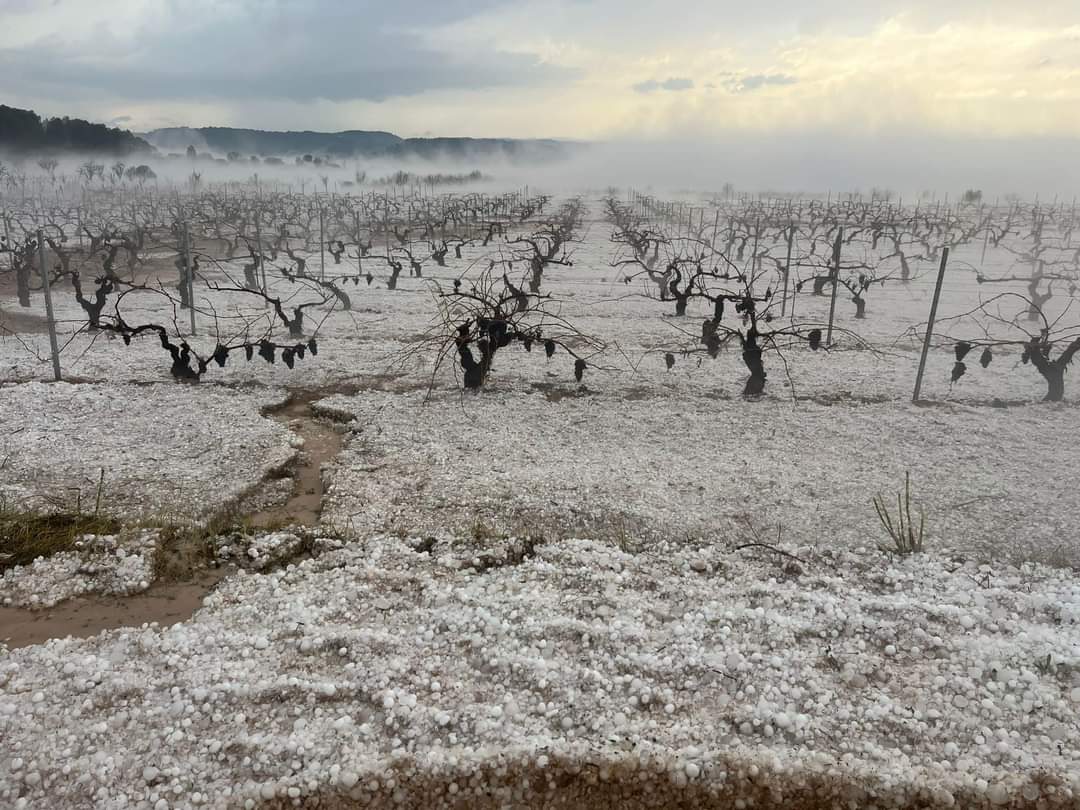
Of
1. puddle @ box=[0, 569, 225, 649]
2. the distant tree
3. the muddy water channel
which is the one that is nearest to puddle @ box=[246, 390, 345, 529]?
the muddy water channel

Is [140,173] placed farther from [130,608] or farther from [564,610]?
[564,610]

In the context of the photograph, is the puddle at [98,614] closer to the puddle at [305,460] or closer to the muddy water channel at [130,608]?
the muddy water channel at [130,608]

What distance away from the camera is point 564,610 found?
335cm

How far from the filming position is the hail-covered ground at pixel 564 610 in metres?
2.47

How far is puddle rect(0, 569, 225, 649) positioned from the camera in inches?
129

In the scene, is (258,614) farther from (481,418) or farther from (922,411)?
(922,411)

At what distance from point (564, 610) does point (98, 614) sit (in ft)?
7.09

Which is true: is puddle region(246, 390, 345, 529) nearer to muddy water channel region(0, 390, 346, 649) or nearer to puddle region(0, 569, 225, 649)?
muddy water channel region(0, 390, 346, 649)

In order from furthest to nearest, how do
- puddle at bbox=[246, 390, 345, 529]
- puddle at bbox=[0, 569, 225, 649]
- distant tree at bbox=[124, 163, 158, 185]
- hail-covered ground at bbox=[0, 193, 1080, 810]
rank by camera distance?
1. distant tree at bbox=[124, 163, 158, 185]
2. puddle at bbox=[246, 390, 345, 529]
3. puddle at bbox=[0, 569, 225, 649]
4. hail-covered ground at bbox=[0, 193, 1080, 810]

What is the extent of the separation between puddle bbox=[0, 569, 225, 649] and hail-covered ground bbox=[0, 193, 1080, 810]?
10 centimetres

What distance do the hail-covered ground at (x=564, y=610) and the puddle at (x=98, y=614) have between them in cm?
10

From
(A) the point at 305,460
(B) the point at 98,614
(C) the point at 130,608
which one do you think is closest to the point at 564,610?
(C) the point at 130,608

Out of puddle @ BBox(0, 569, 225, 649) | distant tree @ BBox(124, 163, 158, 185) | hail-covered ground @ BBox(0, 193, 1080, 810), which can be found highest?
distant tree @ BBox(124, 163, 158, 185)

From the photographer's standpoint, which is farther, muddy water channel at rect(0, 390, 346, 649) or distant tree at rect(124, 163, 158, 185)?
distant tree at rect(124, 163, 158, 185)
